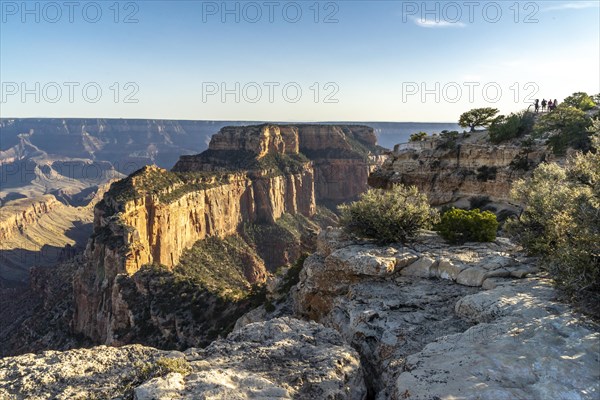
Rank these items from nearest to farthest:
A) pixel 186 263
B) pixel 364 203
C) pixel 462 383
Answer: pixel 462 383 < pixel 364 203 < pixel 186 263

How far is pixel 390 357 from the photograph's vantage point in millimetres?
10625

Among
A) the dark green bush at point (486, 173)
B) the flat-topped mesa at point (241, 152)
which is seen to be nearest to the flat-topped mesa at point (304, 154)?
the flat-topped mesa at point (241, 152)

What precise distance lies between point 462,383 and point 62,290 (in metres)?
74.2

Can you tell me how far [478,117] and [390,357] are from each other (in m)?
41.1

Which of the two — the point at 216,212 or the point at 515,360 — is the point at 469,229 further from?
the point at 216,212

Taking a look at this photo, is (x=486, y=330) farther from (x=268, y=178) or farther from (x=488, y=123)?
(x=268, y=178)

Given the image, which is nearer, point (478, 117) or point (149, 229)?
point (478, 117)

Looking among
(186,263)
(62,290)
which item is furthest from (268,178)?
(62,290)

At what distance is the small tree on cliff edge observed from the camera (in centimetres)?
4403

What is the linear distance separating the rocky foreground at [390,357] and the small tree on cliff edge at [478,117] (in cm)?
3464

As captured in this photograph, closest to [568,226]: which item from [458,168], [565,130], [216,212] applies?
[565,130]

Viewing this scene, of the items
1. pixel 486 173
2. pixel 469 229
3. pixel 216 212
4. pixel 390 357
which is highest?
pixel 486 173

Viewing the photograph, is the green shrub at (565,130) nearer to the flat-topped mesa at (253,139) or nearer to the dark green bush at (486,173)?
the dark green bush at (486,173)

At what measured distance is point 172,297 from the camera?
4388 cm
